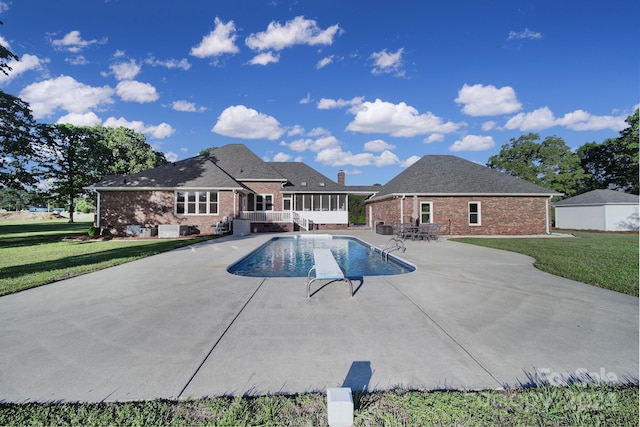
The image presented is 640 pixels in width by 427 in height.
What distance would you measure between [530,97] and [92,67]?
31810mm

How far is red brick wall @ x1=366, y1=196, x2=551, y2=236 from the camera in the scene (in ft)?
65.5

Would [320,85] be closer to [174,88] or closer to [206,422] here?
[174,88]

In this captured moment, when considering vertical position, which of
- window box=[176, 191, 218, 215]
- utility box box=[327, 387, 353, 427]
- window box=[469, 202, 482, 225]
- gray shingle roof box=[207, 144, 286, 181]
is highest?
gray shingle roof box=[207, 144, 286, 181]

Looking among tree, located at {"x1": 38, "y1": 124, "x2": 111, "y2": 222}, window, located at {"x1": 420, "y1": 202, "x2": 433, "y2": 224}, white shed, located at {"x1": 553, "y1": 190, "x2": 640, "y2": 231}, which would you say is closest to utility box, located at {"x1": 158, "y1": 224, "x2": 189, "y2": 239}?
window, located at {"x1": 420, "y1": 202, "x2": 433, "y2": 224}

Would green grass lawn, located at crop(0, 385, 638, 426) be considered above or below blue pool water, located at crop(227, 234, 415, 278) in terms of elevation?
above

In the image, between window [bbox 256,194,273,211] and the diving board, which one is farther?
window [bbox 256,194,273,211]

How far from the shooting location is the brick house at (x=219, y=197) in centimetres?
2033

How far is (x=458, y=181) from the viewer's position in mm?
20875

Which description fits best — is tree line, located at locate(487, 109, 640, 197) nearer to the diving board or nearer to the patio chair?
the patio chair

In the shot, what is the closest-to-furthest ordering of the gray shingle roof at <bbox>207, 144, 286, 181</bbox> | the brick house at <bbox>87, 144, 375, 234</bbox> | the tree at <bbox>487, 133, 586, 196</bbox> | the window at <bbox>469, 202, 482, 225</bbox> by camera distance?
the window at <bbox>469, 202, 482, 225</bbox>, the brick house at <bbox>87, 144, 375, 234</bbox>, the gray shingle roof at <bbox>207, 144, 286, 181</bbox>, the tree at <bbox>487, 133, 586, 196</bbox>

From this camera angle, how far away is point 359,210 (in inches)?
1420

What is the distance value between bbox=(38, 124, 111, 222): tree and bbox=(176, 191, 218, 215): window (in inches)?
841

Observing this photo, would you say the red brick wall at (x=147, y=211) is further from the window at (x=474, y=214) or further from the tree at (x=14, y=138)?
the window at (x=474, y=214)

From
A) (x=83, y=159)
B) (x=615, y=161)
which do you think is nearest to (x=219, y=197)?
(x=83, y=159)
